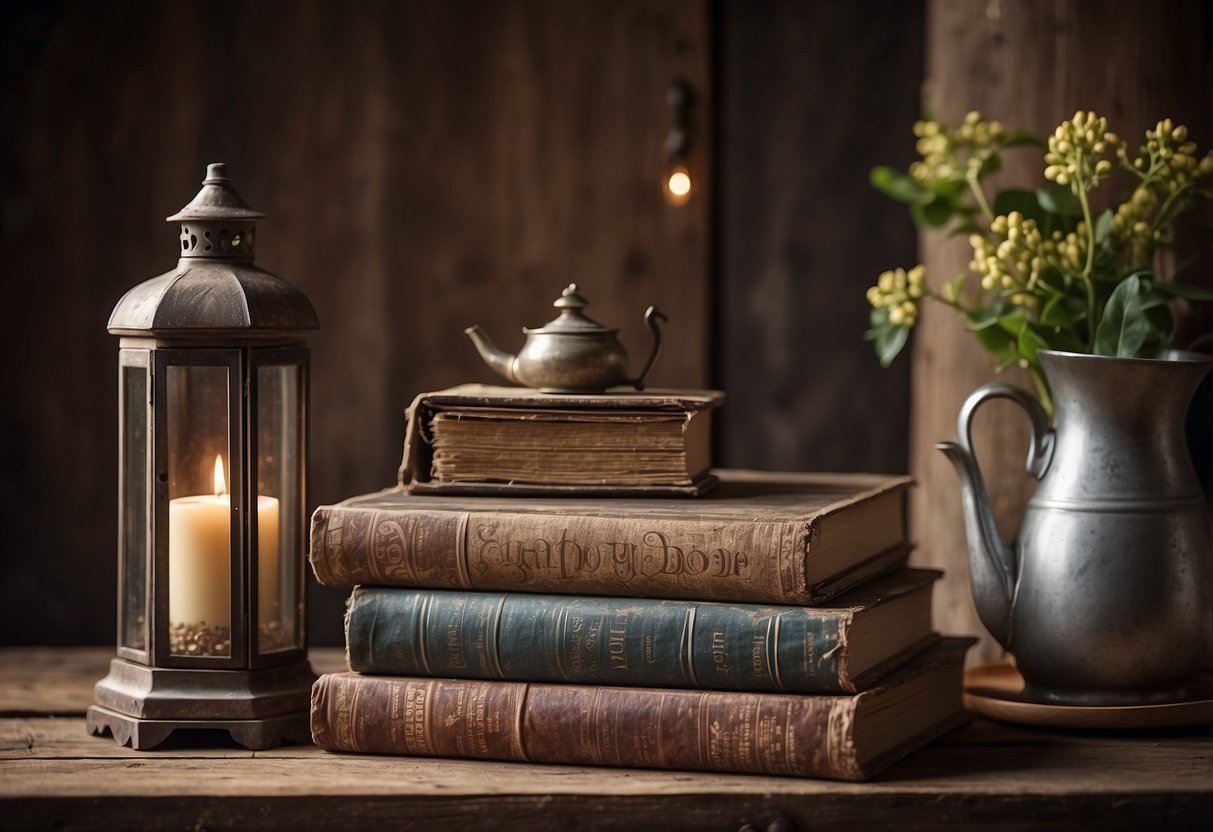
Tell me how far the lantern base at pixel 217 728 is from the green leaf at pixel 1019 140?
96 centimetres

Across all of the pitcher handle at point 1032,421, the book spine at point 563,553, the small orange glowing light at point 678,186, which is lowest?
the book spine at point 563,553

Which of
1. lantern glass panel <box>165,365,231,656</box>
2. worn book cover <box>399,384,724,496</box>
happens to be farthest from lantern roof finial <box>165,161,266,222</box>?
worn book cover <box>399,384,724,496</box>

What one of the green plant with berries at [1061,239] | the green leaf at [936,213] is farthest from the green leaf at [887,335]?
the green leaf at [936,213]

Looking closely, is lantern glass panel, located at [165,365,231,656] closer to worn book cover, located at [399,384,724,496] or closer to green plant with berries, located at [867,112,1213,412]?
worn book cover, located at [399,384,724,496]

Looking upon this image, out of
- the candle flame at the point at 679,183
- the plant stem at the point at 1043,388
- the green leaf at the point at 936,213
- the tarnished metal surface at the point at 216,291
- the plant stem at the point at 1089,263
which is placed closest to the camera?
the tarnished metal surface at the point at 216,291

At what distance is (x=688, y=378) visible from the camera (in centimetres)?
184

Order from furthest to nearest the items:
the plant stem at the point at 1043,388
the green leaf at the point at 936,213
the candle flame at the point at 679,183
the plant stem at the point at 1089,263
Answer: the candle flame at the point at 679,183
the green leaf at the point at 936,213
the plant stem at the point at 1043,388
the plant stem at the point at 1089,263

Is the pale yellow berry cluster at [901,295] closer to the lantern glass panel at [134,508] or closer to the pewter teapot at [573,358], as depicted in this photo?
the pewter teapot at [573,358]

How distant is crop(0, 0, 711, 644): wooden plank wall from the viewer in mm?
1825

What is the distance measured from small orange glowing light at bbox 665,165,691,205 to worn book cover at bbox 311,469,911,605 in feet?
2.09

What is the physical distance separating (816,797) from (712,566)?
0.67ft

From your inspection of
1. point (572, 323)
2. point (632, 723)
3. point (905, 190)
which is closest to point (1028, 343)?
point (905, 190)

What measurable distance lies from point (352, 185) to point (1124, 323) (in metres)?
1.03

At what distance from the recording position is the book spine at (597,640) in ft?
3.71
